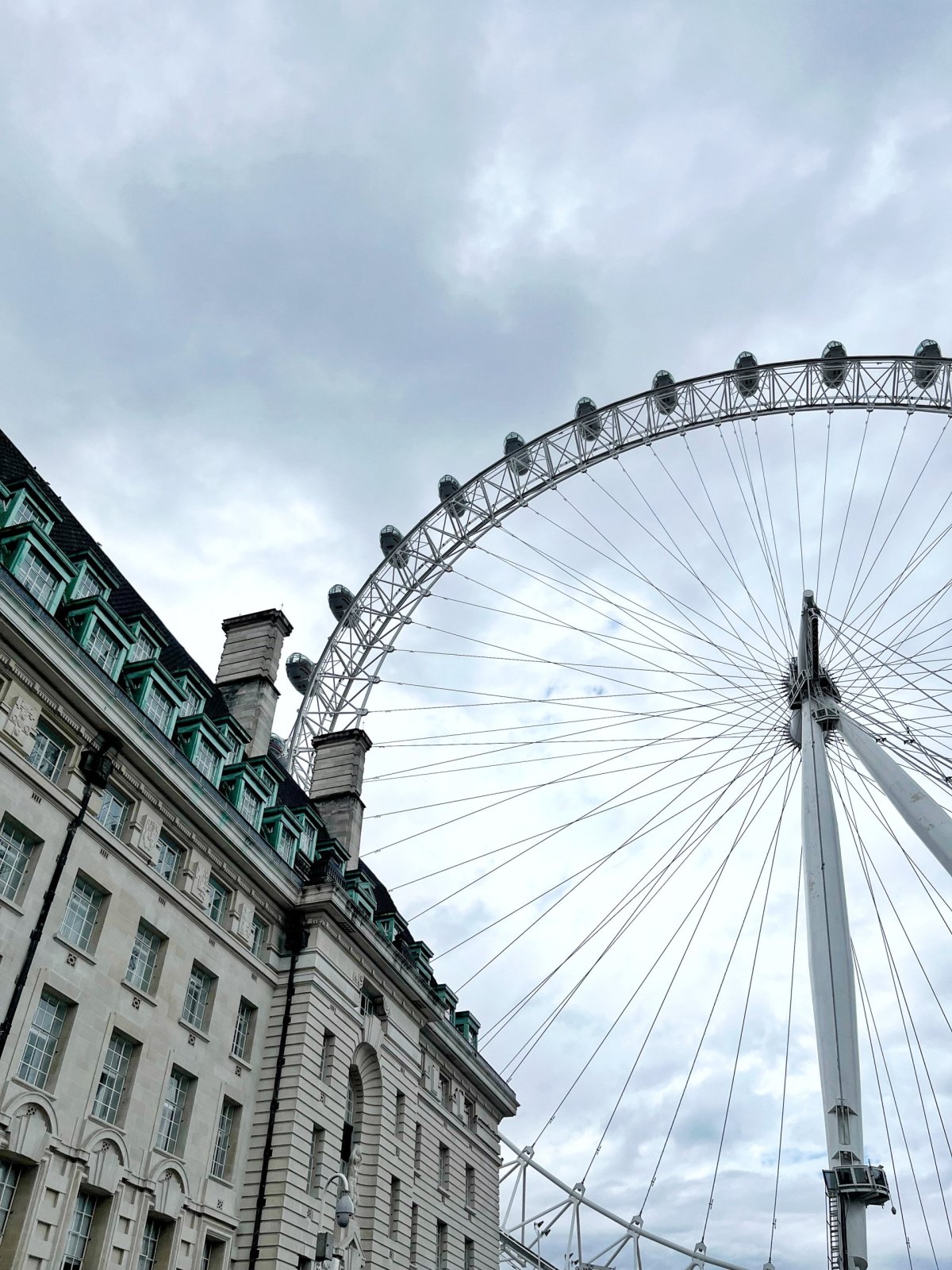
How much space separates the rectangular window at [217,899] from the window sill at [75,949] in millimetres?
6098

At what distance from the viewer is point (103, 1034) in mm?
27906

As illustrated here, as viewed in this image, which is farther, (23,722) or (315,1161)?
(315,1161)

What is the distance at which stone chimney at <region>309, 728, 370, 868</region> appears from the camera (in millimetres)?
45594

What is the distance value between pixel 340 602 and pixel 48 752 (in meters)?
29.9

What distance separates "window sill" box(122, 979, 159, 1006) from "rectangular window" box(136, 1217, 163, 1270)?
5063mm

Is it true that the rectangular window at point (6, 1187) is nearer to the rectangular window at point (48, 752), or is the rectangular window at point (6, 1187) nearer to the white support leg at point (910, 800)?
the rectangular window at point (48, 752)

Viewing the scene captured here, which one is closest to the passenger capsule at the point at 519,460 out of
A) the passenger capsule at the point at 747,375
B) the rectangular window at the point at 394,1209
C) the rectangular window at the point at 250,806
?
the passenger capsule at the point at 747,375

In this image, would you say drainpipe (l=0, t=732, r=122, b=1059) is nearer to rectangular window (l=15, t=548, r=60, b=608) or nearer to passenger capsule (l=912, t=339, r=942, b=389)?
rectangular window (l=15, t=548, r=60, b=608)

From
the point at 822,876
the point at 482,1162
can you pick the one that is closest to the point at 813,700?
the point at 822,876

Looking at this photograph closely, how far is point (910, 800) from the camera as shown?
37688mm

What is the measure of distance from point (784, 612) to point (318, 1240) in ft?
90.8

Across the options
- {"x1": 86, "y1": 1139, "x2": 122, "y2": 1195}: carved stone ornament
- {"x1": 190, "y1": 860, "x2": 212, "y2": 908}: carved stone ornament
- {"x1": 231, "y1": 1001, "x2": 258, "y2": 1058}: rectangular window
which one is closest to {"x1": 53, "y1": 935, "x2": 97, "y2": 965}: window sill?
{"x1": 86, "y1": 1139, "x2": 122, "y2": 1195}: carved stone ornament

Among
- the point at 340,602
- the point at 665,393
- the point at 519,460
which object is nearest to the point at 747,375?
the point at 665,393

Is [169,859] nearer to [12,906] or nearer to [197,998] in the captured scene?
[197,998]
